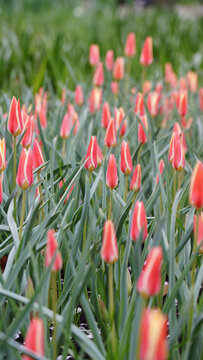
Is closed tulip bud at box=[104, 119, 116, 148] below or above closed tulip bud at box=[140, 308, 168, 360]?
above

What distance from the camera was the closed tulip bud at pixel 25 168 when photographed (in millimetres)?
1043

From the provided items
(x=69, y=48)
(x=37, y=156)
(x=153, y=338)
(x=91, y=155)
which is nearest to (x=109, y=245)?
(x=153, y=338)

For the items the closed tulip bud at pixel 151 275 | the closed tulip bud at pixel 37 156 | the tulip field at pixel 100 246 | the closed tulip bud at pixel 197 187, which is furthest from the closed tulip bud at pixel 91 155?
the closed tulip bud at pixel 151 275

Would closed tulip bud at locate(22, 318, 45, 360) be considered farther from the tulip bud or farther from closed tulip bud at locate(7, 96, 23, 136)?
closed tulip bud at locate(7, 96, 23, 136)

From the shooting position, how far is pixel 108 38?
484 centimetres

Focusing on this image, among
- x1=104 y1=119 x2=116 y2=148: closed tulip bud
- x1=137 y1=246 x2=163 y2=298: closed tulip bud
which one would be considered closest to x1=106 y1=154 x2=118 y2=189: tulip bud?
x1=104 y1=119 x2=116 y2=148: closed tulip bud

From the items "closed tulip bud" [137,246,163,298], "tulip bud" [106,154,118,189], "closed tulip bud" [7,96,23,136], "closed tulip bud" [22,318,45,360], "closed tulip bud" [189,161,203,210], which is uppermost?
"closed tulip bud" [7,96,23,136]

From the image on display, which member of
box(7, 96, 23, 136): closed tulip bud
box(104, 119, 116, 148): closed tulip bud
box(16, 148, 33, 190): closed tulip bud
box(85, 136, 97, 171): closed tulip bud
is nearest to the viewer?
box(16, 148, 33, 190): closed tulip bud

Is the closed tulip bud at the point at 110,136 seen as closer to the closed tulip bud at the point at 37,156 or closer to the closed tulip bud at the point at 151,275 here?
the closed tulip bud at the point at 37,156

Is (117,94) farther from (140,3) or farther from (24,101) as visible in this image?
(140,3)

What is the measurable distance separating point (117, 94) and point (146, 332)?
7.11 feet

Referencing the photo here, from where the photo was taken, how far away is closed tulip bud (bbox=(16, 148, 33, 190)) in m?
1.04

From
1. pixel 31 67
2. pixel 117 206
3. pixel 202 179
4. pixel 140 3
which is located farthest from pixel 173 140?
pixel 140 3

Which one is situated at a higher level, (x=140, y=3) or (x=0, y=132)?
(x=140, y=3)
